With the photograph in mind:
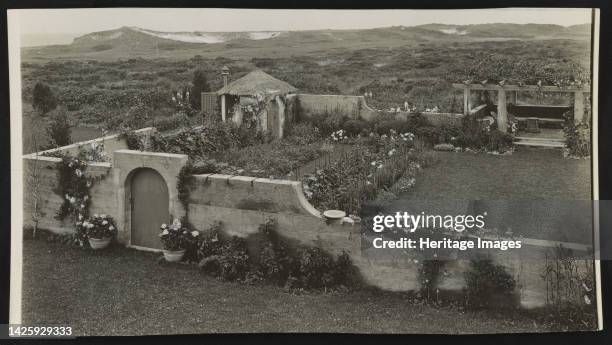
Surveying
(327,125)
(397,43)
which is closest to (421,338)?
(327,125)

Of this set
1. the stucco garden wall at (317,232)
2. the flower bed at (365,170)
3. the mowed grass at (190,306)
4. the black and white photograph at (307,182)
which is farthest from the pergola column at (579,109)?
the mowed grass at (190,306)

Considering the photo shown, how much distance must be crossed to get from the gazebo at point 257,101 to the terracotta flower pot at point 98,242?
6.13 ft

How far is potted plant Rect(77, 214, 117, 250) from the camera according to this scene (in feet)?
22.7

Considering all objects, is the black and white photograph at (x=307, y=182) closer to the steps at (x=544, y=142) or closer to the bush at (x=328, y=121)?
the steps at (x=544, y=142)

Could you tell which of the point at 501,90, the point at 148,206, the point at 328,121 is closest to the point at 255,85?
the point at 328,121

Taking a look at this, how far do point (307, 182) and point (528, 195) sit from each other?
2308 millimetres

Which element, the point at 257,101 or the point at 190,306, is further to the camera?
the point at 257,101

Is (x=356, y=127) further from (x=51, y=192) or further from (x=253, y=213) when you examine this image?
(x=51, y=192)

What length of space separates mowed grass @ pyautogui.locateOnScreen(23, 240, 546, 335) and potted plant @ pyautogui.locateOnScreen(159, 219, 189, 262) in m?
0.16

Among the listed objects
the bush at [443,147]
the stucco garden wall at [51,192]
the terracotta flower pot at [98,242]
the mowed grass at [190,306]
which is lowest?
the mowed grass at [190,306]

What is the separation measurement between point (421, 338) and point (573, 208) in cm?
207

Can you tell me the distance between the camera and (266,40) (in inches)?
263

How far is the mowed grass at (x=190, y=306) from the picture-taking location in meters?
6.45

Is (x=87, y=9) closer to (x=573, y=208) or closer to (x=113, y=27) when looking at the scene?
(x=113, y=27)
